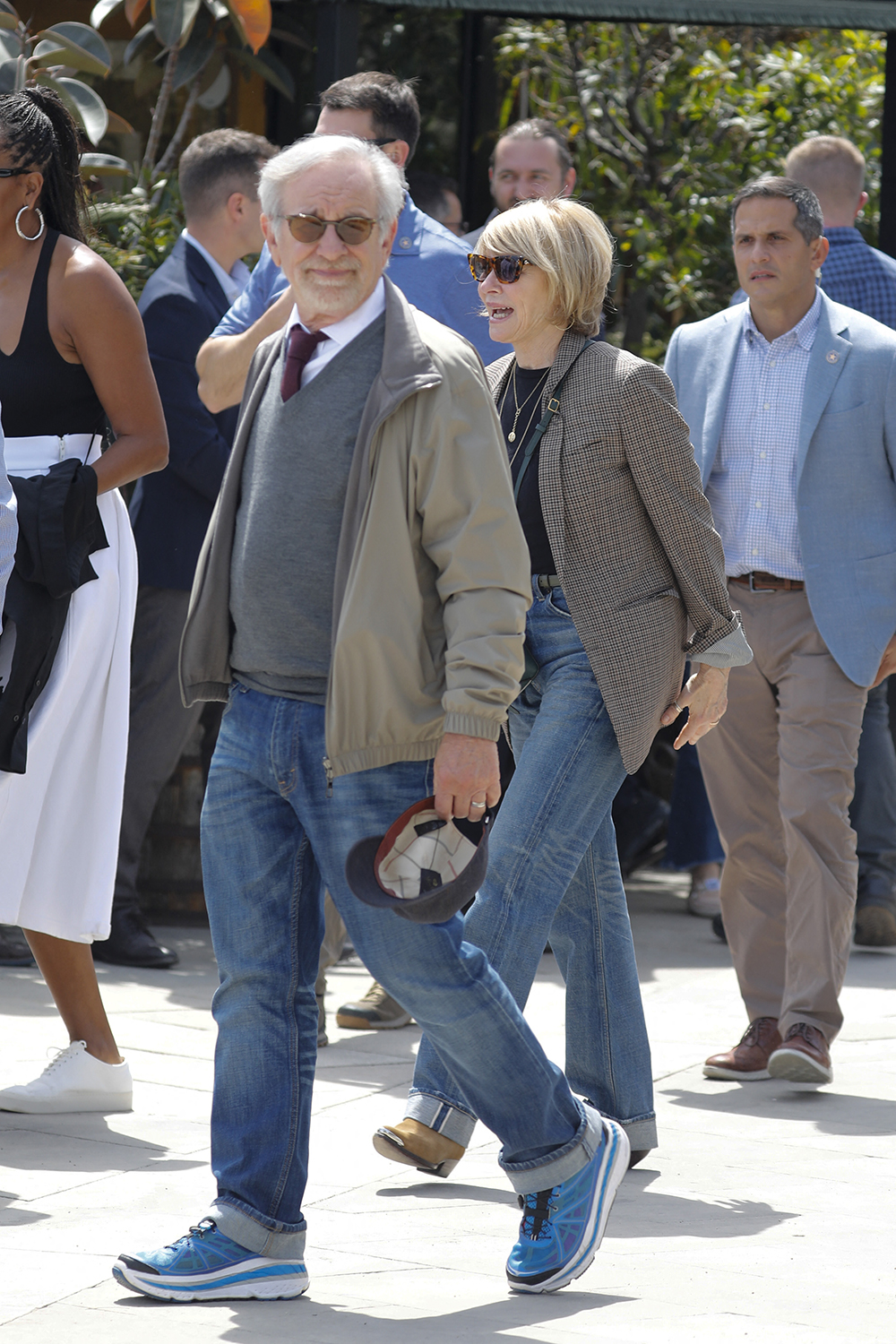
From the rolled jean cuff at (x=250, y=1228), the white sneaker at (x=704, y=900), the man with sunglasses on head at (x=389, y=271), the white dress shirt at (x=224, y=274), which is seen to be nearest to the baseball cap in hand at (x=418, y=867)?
the rolled jean cuff at (x=250, y=1228)

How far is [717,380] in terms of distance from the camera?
5.17 m

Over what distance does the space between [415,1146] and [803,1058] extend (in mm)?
1418

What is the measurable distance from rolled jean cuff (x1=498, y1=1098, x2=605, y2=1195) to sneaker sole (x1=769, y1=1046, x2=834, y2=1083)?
1586mm

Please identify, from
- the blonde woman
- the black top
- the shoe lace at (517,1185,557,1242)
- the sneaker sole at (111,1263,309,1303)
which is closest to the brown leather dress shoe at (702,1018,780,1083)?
the blonde woman

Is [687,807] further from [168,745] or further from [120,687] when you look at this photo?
[120,687]

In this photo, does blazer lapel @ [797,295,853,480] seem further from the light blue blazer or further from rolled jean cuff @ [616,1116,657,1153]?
rolled jean cuff @ [616,1116,657,1153]

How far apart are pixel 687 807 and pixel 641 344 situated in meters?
3.87

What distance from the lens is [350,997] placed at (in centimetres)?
575

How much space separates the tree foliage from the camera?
393 inches

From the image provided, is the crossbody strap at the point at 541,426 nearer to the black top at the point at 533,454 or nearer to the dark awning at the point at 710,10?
the black top at the point at 533,454

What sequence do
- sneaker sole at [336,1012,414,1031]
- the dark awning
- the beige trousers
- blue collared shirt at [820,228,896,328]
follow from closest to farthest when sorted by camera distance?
the beige trousers → sneaker sole at [336,1012,414,1031] → blue collared shirt at [820,228,896,328] → the dark awning

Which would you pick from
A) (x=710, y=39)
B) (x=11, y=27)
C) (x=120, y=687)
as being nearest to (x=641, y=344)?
(x=710, y=39)

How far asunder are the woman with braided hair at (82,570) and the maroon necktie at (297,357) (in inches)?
41.7

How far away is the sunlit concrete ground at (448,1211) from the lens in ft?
10.1
